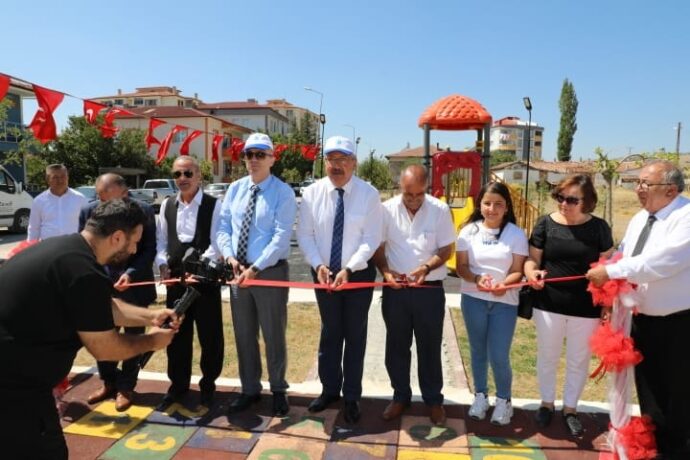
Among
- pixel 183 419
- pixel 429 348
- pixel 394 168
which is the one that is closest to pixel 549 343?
pixel 429 348

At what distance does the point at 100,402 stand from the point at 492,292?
330cm

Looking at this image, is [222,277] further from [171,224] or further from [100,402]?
[100,402]

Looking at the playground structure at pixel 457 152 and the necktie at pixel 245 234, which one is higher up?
the playground structure at pixel 457 152

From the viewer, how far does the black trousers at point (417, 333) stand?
3.73 m

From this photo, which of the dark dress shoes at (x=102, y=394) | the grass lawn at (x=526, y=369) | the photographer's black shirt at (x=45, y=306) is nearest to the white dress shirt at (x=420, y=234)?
the grass lawn at (x=526, y=369)

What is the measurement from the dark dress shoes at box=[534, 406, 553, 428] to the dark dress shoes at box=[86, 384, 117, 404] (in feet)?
11.3

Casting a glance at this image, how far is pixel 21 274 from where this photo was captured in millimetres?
2105

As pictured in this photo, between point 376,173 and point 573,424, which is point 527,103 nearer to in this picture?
point 573,424

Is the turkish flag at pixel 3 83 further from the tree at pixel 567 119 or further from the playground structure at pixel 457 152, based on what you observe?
the tree at pixel 567 119

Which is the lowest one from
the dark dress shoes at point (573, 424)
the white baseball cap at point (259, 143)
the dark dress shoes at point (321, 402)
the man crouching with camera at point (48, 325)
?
the dark dress shoes at point (321, 402)

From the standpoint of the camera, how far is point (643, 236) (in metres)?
3.17

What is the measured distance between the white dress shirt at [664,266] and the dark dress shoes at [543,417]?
3.60ft

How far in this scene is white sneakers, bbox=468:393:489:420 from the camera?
12.5 ft

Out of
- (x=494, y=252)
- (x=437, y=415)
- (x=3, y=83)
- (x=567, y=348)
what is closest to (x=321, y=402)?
(x=437, y=415)
